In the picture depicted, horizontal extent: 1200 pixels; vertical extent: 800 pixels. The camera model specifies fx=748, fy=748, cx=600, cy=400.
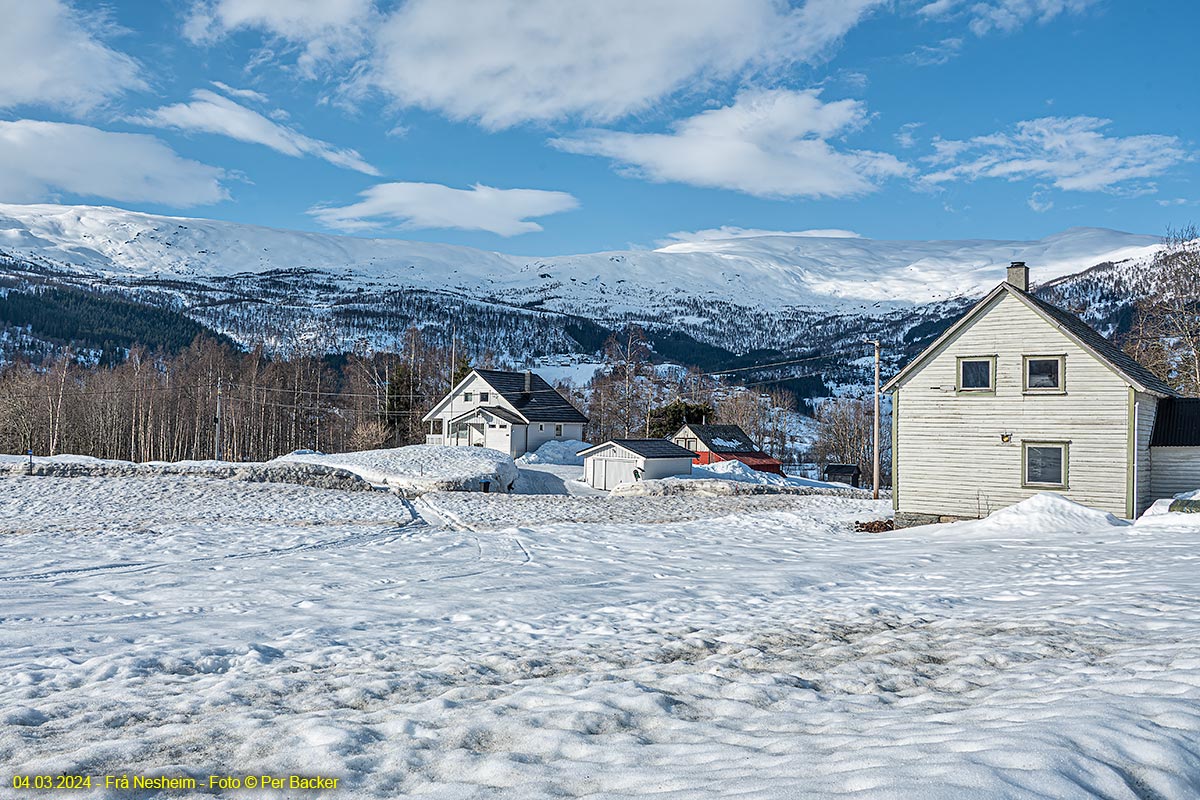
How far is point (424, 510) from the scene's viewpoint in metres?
25.0

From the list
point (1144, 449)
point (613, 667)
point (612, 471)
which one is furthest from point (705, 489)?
point (613, 667)

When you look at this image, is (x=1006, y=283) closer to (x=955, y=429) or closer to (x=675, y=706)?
(x=955, y=429)

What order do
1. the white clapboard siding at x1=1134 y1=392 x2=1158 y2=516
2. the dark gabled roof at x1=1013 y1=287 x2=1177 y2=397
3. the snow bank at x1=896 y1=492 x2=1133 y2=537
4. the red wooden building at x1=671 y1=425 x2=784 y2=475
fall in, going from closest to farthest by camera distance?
the snow bank at x1=896 y1=492 x2=1133 y2=537 < the white clapboard siding at x1=1134 y1=392 x2=1158 y2=516 < the dark gabled roof at x1=1013 y1=287 x2=1177 y2=397 < the red wooden building at x1=671 y1=425 x2=784 y2=475

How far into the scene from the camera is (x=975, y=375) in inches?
899

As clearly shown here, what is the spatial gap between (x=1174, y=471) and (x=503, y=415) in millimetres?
43234

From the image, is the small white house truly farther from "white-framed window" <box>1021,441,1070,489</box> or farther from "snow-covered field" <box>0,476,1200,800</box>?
"snow-covered field" <box>0,476,1200,800</box>

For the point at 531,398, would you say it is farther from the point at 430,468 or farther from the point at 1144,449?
the point at 1144,449

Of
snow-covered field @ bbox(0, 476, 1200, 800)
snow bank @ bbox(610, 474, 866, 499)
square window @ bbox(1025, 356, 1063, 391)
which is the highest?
square window @ bbox(1025, 356, 1063, 391)

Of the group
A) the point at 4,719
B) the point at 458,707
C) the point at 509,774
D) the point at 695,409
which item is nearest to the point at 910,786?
the point at 509,774

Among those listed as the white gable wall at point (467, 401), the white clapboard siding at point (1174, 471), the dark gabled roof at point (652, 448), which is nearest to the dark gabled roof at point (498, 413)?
the white gable wall at point (467, 401)

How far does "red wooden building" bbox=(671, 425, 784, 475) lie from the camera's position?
2066 inches

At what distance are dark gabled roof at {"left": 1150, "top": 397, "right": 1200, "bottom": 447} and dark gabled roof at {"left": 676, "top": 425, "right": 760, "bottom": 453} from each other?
3160 cm

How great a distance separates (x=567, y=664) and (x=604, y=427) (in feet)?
224

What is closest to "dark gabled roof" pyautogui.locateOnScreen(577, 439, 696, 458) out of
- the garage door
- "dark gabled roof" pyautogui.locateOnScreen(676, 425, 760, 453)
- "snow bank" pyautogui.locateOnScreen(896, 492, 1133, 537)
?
the garage door
